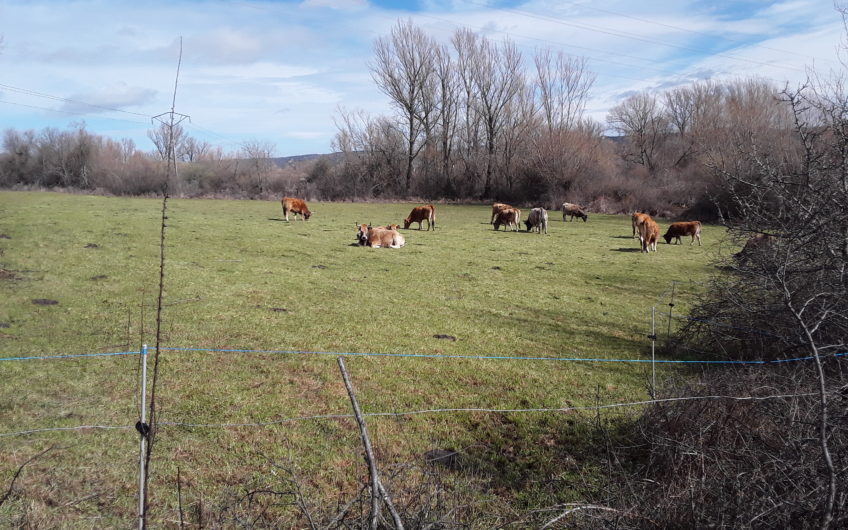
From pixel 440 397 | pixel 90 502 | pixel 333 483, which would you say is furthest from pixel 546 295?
pixel 90 502

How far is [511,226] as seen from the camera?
29.8m

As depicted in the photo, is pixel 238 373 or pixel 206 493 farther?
pixel 238 373

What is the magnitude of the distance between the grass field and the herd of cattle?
1711 millimetres

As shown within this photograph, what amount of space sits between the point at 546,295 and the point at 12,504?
1063cm

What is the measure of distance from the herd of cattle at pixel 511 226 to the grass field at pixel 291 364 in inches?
67.4

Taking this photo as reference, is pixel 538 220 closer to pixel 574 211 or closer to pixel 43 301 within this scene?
pixel 574 211

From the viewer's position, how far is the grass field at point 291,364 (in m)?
4.60

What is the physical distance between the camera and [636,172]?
50438 millimetres

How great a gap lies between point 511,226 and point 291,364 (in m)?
23.5

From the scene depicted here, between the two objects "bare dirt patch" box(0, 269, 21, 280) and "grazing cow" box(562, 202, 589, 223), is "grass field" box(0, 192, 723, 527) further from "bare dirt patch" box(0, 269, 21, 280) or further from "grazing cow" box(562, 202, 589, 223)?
"grazing cow" box(562, 202, 589, 223)

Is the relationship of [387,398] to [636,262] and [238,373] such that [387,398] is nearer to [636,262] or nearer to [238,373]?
[238,373]

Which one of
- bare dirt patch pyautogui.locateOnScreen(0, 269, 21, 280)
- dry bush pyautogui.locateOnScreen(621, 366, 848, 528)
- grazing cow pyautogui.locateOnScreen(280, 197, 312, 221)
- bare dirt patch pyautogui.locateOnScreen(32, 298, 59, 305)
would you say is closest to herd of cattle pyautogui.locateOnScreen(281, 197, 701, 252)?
grazing cow pyautogui.locateOnScreen(280, 197, 312, 221)

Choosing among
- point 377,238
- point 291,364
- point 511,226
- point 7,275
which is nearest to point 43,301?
point 7,275

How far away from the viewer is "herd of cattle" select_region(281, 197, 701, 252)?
19.9 m
